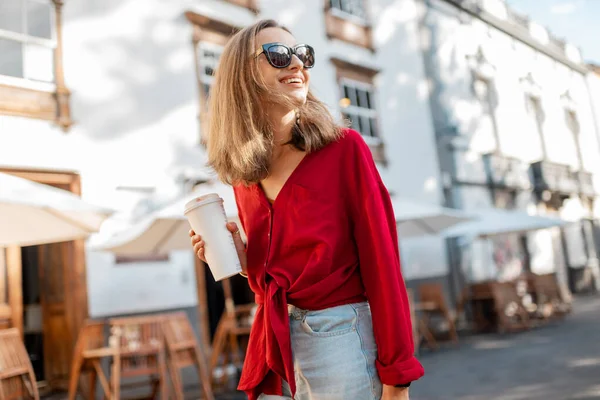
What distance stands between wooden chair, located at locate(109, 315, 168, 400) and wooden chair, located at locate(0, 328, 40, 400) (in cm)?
90

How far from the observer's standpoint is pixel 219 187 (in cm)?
724

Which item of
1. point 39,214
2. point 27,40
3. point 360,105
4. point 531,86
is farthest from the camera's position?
point 531,86

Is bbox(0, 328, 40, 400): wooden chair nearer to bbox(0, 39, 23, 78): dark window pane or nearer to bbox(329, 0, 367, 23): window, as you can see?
bbox(0, 39, 23, 78): dark window pane

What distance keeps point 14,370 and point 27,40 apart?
514 centimetres

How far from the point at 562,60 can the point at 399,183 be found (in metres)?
14.4

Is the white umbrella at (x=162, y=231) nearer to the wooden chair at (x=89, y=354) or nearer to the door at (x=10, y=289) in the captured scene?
the door at (x=10, y=289)

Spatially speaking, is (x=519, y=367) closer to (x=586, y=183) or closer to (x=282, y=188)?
(x=282, y=188)

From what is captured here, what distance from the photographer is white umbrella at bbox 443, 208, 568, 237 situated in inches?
515

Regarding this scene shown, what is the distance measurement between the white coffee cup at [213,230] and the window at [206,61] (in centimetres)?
862

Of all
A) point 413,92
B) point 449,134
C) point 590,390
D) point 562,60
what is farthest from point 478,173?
point 590,390

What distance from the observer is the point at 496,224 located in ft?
43.8

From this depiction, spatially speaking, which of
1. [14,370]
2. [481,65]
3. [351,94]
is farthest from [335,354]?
[481,65]

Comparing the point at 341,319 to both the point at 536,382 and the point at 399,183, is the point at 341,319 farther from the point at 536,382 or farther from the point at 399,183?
the point at 399,183

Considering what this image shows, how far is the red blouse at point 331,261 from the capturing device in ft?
4.85
